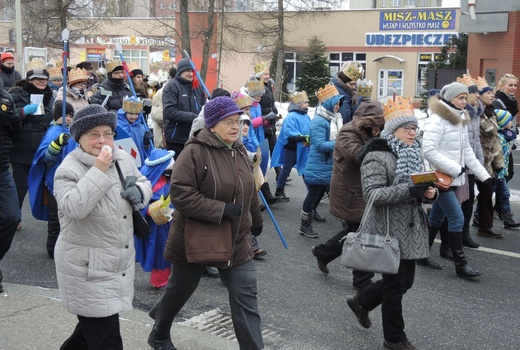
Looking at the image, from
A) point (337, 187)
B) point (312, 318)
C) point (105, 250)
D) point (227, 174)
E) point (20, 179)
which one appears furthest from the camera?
point (20, 179)

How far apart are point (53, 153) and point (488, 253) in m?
4.51

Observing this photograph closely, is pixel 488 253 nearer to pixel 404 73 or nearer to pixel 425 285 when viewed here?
pixel 425 285

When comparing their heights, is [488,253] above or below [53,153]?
below

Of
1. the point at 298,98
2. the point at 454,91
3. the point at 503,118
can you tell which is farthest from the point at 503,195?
the point at 298,98

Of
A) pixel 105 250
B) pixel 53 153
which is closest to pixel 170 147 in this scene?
pixel 53 153

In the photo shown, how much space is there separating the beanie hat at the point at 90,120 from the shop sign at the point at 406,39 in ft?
120

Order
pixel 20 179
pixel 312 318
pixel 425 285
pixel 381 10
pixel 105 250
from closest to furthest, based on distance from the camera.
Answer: pixel 105 250, pixel 312 318, pixel 425 285, pixel 20 179, pixel 381 10

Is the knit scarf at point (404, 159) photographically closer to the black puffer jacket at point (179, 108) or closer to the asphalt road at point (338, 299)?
the asphalt road at point (338, 299)

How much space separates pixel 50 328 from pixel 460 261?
146 inches

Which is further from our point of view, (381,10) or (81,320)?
(381,10)

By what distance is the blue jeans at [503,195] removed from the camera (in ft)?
27.6

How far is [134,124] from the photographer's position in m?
7.20

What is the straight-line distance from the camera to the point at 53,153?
6316mm

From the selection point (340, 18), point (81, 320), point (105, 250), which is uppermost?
point (340, 18)
